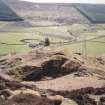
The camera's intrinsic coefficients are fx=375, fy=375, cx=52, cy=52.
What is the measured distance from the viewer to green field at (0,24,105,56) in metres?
52.5

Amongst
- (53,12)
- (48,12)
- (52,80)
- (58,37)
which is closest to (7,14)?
(48,12)

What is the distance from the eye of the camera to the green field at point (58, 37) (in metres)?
52.5

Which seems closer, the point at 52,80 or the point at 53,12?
the point at 52,80

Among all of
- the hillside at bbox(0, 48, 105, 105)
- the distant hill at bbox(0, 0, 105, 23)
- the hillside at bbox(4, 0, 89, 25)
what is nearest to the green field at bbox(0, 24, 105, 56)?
the distant hill at bbox(0, 0, 105, 23)

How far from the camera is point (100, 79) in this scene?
28141 millimetres

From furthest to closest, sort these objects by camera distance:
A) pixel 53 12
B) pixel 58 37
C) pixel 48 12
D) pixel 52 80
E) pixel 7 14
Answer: pixel 53 12
pixel 48 12
pixel 7 14
pixel 58 37
pixel 52 80

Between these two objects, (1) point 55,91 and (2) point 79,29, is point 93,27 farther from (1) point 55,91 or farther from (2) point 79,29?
(1) point 55,91

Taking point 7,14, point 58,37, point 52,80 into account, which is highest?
point 52,80

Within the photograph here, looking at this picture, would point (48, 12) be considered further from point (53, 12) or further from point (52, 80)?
point (52, 80)

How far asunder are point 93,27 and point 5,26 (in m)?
19.0

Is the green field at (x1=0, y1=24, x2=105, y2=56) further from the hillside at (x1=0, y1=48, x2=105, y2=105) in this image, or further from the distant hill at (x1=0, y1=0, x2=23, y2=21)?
the hillside at (x1=0, y1=48, x2=105, y2=105)

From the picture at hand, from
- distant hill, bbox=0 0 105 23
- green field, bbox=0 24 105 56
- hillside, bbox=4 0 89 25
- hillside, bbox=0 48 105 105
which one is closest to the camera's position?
hillside, bbox=0 48 105 105

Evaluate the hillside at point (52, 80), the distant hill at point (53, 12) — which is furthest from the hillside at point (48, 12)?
the hillside at point (52, 80)

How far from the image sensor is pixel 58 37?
66625 millimetres
